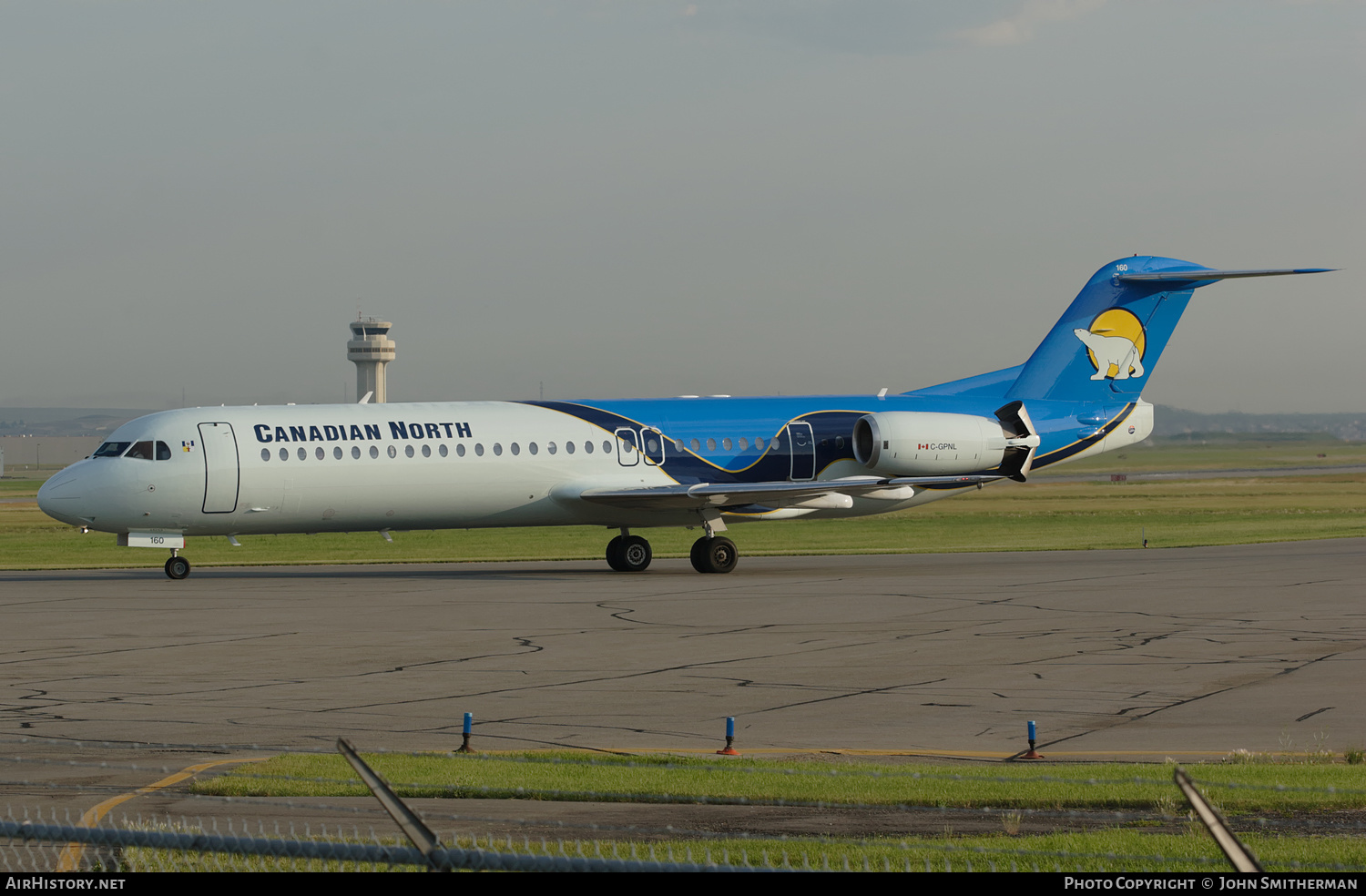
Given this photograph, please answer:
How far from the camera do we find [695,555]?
33.9 meters

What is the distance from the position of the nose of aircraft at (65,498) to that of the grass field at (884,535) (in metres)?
9.17

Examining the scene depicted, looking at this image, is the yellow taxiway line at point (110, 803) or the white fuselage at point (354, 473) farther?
the white fuselage at point (354, 473)

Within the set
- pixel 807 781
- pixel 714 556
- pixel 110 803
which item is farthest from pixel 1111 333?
pixel 110 803

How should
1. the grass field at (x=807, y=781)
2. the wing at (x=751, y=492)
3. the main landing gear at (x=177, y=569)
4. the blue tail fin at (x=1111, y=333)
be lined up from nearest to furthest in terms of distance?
the grass field at (x=807, y=781) < the main landing gear at (x=177, y=569) < the wing at (x=751, y=492) < the blue tail fin at (x=1111, y=333)

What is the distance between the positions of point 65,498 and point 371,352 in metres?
141

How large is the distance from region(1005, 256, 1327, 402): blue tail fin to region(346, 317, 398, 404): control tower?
137218mm

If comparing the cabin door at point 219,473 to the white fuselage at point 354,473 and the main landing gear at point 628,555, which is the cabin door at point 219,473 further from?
the main landing gear at point 628,555

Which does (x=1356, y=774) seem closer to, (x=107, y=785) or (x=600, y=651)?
(x=107, y=785)

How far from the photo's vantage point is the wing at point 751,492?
108ft

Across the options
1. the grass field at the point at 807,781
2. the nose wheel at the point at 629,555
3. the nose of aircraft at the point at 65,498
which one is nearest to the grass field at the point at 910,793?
the grass field at the point at 807,781

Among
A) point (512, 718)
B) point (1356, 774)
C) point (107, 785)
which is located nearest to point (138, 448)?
point (512, 718)

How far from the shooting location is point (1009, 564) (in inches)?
1380

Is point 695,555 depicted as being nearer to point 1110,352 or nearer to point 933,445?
point 933,445

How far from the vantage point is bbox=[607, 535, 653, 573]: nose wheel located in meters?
34.9
